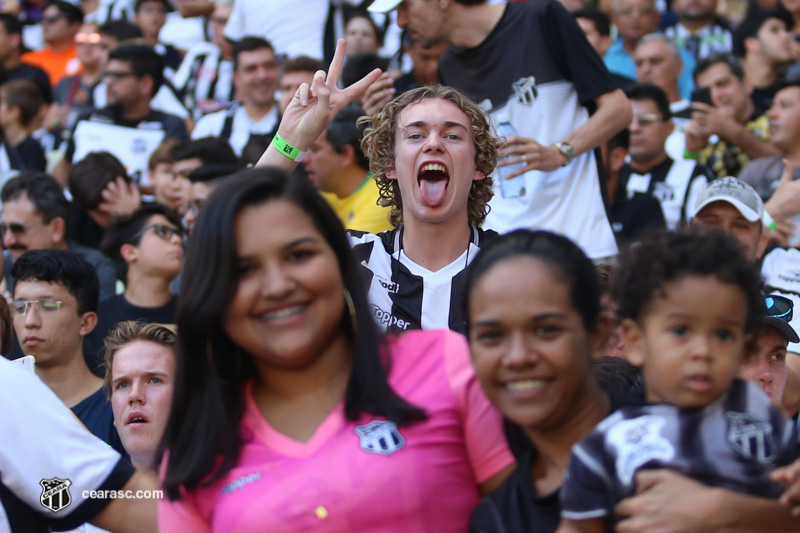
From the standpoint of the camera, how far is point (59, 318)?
566cm

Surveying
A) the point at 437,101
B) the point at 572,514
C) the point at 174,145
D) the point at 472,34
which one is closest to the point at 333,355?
the point at 572,514

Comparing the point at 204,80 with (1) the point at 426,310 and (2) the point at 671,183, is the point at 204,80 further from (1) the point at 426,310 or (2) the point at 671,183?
(1) the point at 426,310

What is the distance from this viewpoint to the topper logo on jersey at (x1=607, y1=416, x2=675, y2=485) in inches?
90.2

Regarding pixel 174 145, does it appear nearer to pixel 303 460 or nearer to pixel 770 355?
pixel 770 355

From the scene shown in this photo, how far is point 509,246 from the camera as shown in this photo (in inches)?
103

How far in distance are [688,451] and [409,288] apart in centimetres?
189

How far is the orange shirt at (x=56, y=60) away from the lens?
13.0m

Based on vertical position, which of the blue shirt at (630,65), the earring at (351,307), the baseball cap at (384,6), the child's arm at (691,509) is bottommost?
the child's arm at (691,509)

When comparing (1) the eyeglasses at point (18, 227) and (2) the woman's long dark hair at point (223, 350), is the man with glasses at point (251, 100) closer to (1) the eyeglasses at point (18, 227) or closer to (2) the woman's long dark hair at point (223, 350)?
(1) the eyeglasses at point (18, 227)

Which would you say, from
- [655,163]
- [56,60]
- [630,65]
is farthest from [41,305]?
[56,60]

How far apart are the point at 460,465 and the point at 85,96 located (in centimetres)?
959

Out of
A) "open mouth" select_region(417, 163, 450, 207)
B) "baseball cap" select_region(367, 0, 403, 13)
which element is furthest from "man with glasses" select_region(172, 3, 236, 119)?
"open mouth" select_region(417, 163, 450, 207)

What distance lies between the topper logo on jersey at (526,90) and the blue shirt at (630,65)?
4615mm

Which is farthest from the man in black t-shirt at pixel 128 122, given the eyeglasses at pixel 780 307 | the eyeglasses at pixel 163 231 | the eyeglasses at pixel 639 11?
the eyeglasses at pixel 780 307
